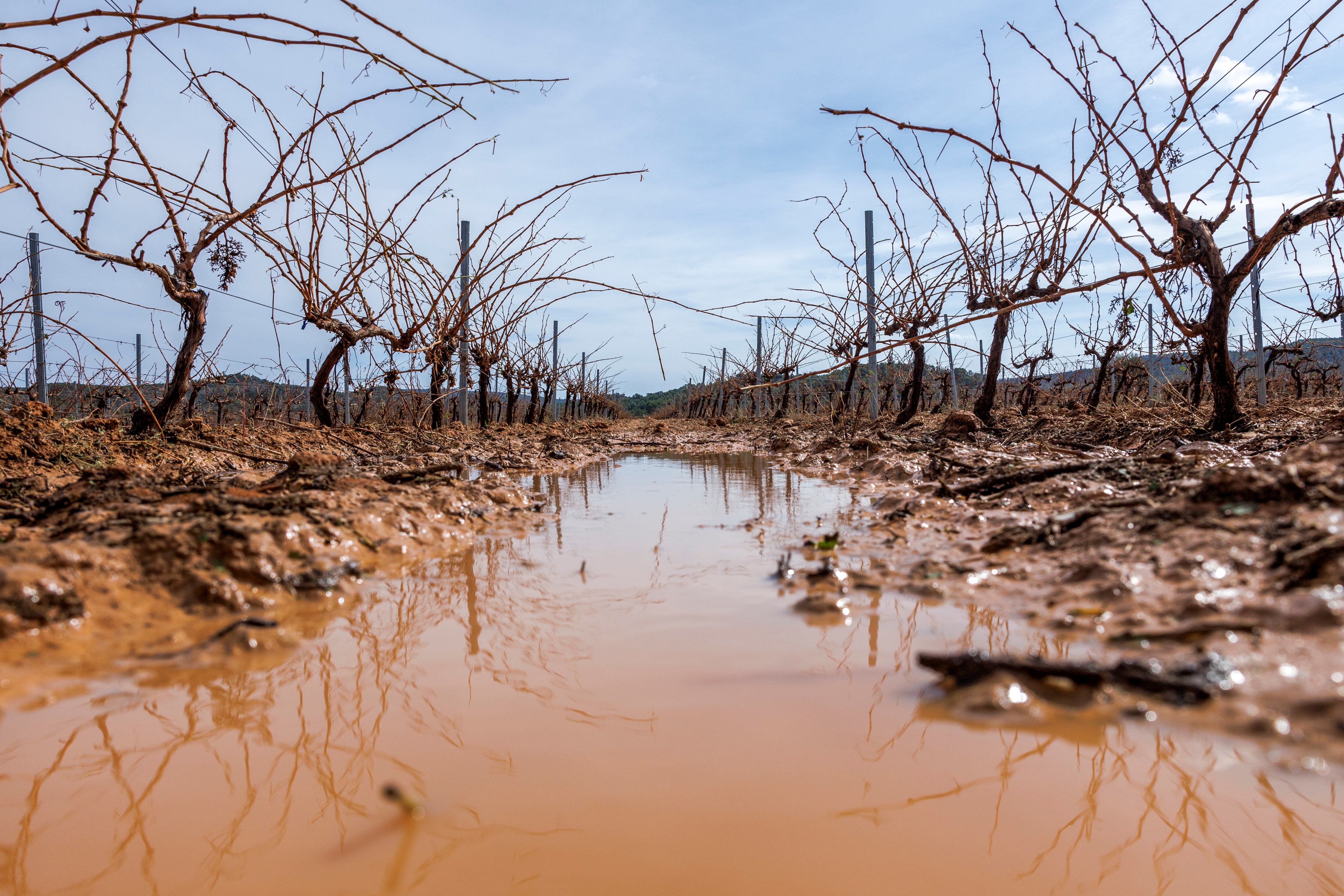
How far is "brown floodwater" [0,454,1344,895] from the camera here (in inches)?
36.2

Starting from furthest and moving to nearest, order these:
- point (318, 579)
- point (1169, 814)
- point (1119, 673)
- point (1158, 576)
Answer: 1. point (318, 579)
2. point (1158, 576)
3. point (1119, 673)
4. point (1169, 814)

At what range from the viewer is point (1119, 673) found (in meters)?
1.41

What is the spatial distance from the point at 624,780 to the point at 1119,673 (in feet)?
3.44

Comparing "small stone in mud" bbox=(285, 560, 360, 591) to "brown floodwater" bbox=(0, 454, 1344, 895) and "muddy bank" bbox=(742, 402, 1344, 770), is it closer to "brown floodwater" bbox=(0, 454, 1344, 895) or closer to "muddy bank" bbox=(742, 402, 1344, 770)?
"brown floodwater" bbox=(0, 454, 1344, 895)


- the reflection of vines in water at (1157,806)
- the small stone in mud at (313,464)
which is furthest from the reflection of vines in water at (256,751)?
the small stone in mud at (313,464)

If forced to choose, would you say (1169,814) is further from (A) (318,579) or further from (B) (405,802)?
(A) (318,579)

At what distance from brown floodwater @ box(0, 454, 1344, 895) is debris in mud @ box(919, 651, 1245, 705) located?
0.09m

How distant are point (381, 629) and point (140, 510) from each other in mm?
1363

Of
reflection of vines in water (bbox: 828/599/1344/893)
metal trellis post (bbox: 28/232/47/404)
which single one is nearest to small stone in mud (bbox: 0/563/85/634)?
reflection of vines in water (bbox: 828/599/1344/893)

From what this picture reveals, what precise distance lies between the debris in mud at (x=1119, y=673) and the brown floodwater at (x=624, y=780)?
0.09m

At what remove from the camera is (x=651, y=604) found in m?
2.19

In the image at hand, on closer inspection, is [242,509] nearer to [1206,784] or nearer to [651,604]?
[651,604]

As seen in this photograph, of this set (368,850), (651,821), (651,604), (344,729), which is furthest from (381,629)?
(651,821)

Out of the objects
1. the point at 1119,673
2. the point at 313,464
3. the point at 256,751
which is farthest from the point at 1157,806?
the point at 313,464
